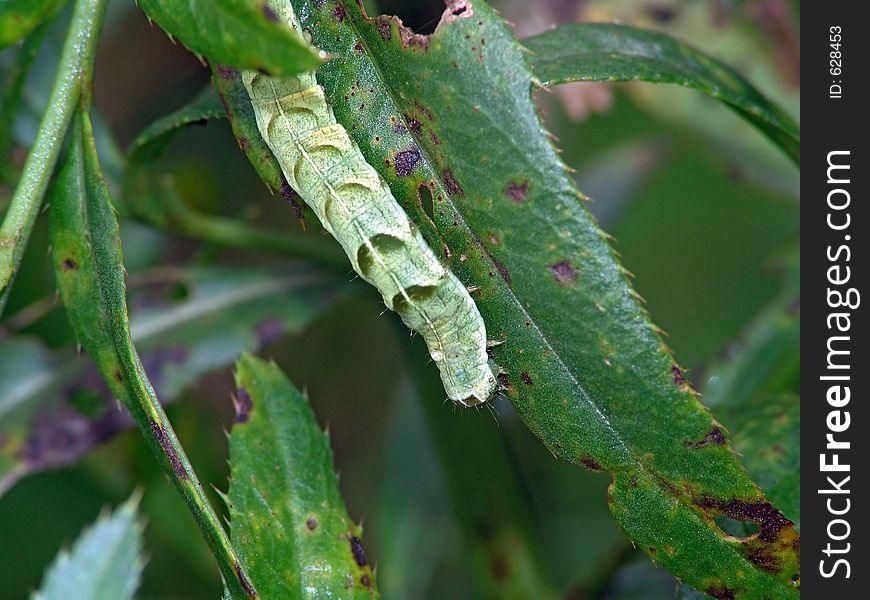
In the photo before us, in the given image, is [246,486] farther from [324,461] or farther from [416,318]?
[416,318]

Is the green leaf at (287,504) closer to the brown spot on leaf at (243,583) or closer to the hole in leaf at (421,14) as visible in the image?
the brown spot on leaf at (243,583)

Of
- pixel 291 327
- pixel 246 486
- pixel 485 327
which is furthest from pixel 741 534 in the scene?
pixel 291 327

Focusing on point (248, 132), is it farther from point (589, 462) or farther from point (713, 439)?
point (713, 439)

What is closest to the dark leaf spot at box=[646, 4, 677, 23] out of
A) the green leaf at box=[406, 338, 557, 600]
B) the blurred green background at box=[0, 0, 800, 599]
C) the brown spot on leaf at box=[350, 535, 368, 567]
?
the blurred green background at box=[0, 0, 800, 599]

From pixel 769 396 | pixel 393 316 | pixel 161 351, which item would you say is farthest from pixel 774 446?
pixel 161 351

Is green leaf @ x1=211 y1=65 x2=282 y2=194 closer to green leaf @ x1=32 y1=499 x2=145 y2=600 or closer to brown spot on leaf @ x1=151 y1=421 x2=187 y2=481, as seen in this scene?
brown spot on leaf @ x1=151 y1=421 x2=187 y2=481

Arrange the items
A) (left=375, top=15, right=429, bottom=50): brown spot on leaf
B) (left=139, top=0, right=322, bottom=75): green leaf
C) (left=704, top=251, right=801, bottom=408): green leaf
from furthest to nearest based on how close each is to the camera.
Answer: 1. (left=704, top=251, right=801, bottom=408): green leaf
2. (left=375, top=15, right=429, bottom=50): brown spot on leaf
3. (left=139, top=0, right=322, bottom=75): green leaf

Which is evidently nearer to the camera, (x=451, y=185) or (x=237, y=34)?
(x=237, y=34)
